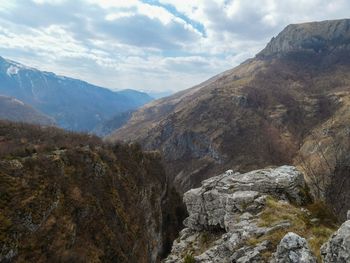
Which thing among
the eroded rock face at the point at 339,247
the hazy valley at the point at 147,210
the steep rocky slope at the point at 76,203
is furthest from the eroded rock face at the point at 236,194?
the steep rocky slope at the point at 76,203

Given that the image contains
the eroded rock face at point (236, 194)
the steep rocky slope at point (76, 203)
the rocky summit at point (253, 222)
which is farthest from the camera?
the steep rocky slope at point (76, 203)

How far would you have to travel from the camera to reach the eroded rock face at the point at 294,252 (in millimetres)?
20391

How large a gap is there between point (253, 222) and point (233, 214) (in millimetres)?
4167

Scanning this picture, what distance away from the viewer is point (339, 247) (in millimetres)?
18250

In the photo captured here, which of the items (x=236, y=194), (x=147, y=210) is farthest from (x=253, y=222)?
(x=147, y=210)

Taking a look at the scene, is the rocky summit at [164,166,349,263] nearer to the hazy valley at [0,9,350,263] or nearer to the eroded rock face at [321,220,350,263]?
the hazy valley at [0,9,350,263]

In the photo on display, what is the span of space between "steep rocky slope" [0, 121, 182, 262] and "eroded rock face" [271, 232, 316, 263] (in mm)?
49804

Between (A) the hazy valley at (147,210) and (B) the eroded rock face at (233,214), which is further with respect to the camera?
(B) the eroded rock face at (233,214)

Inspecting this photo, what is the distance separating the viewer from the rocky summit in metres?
24.3

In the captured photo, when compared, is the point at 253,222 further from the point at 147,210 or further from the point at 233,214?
the point at 147,210

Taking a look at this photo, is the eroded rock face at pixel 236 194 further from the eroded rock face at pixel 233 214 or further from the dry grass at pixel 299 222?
the dry grass at pixel 299 222

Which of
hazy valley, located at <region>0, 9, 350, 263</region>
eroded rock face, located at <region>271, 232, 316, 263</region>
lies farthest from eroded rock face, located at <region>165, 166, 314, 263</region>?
eroded rock face, located at <region>271, 232, 316, 263</region>

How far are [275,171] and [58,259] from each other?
44123 mm

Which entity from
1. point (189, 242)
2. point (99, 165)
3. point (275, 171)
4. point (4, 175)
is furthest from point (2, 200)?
point (275, 171)
